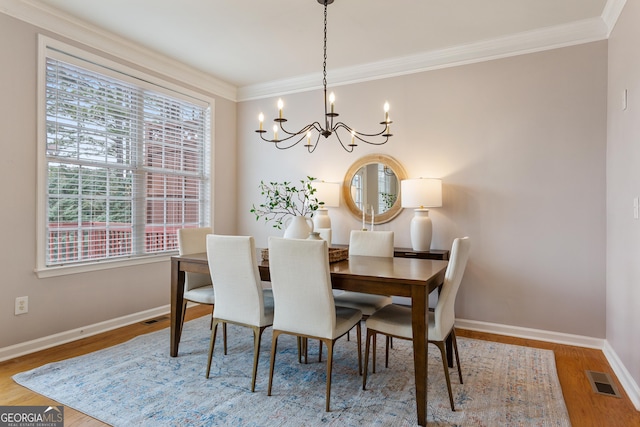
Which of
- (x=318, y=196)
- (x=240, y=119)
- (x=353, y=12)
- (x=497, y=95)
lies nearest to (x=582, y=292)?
(x=497, y=95)

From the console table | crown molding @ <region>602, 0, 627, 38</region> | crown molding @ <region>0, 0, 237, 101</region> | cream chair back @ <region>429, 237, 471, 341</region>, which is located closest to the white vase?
cream chair back @ <region>429, 237, 471, 341</region>

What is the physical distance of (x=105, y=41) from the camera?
3344 millimetres

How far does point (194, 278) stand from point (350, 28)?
2446 millimetres

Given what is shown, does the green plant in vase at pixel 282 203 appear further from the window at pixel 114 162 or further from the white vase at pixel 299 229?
the white vase at pixel 299 229

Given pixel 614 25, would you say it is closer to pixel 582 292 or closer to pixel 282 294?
pixel 582 292

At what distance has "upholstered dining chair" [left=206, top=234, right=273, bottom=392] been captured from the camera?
231cm

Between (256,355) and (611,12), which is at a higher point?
(611,12)

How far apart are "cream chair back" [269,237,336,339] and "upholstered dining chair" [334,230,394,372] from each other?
630 mm

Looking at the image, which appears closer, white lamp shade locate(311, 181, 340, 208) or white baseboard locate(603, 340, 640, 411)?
white baseboard locate(603, 340, 640, 411)

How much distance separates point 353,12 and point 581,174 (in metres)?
2.25

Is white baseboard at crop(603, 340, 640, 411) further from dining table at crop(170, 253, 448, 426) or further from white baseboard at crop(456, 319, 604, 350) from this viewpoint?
dining table at crop(170, 253, 448, 426)

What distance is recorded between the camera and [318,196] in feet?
13.3

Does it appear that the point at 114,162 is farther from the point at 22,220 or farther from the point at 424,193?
the point at 424,193

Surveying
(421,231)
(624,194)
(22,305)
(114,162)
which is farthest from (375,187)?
(22,305)
